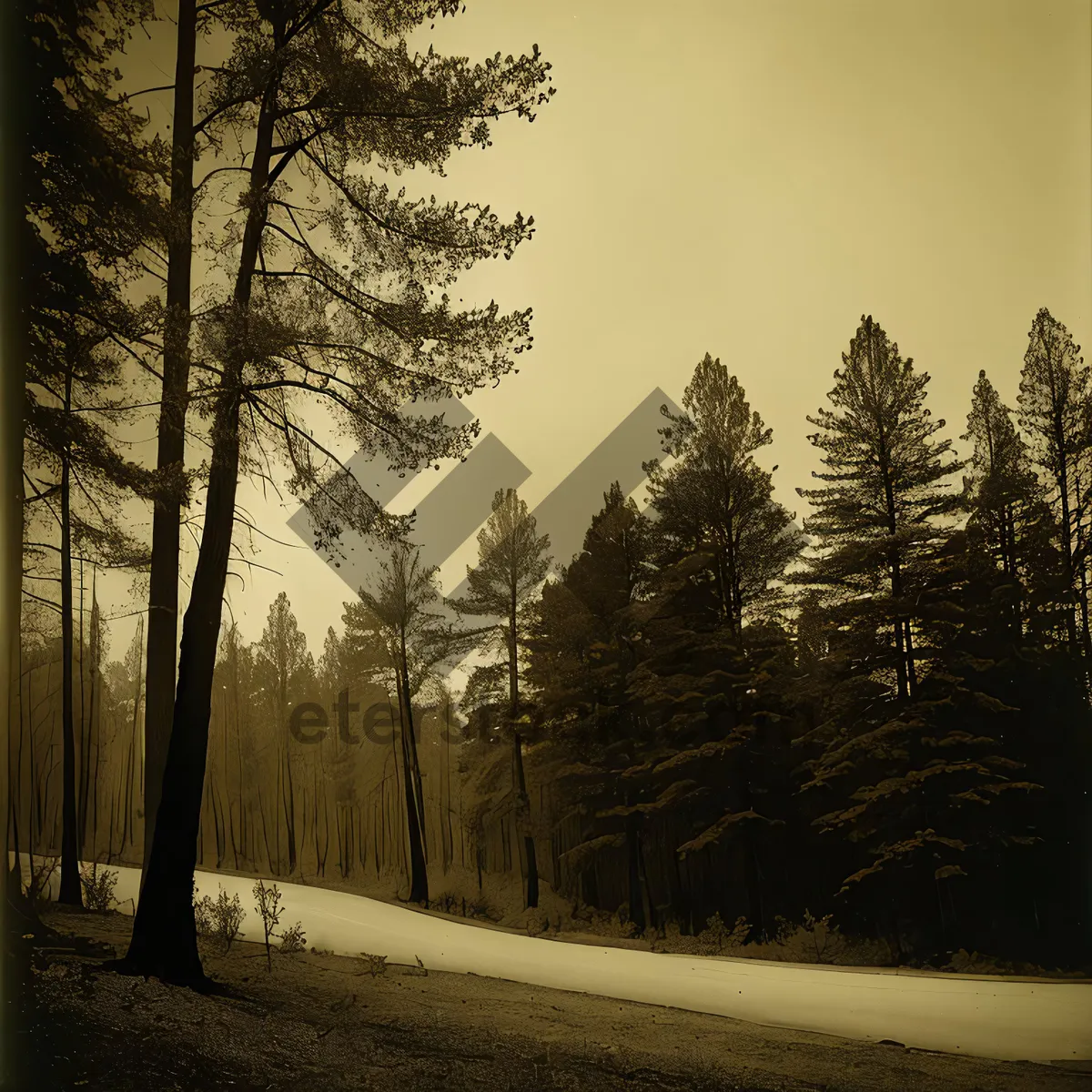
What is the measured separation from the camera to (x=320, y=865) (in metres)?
4.52

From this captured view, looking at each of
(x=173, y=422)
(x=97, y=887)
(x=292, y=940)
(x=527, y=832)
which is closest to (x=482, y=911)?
(x=527, y=832)

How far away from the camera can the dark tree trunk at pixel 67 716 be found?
13.9ft

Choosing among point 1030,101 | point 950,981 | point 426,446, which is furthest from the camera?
point 426,446

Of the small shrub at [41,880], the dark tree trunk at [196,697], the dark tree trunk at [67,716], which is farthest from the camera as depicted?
the dark tree trunk at [67,716]

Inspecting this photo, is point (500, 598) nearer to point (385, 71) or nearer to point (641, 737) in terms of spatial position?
point (641, 737)

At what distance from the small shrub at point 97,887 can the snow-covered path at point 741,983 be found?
38 millimetres

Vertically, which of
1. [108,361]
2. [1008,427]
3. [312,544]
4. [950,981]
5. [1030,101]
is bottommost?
[950,981]

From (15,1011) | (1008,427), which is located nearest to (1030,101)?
(1008,427)

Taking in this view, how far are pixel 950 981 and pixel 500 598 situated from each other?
2666 mm

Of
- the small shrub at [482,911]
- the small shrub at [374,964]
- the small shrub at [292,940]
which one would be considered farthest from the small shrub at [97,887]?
the small shrub at [482,911]

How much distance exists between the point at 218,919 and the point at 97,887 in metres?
0.58

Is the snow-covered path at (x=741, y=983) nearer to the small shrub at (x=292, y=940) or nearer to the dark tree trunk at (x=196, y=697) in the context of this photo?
the small shrub at (x=292, y=940)

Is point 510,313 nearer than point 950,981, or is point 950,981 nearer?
point 950,981

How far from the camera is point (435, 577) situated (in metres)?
4.53
